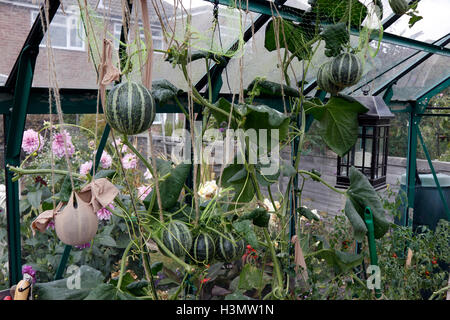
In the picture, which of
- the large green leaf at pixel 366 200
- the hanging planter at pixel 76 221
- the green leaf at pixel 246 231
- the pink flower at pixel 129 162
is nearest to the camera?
the hanging planter at pixel 76 221

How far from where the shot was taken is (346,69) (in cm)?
118

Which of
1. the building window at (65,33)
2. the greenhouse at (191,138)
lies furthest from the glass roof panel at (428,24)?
the building window at (65,33)

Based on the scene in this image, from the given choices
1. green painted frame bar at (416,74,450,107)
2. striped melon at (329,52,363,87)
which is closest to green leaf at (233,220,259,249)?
striped melon at (329,52,363,87)

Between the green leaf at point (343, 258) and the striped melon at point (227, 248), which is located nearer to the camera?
the striped melon at point (227, 248)

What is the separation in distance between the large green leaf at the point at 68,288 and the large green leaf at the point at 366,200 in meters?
0.71

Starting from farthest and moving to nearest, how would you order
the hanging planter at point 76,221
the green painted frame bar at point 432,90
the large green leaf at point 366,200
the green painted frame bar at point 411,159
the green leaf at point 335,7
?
the green painted frame bar at point 411,159 → the green painted frame bar at point 432,90 → the green leaf at point 335,7 → the large green leaf at point 366,200 → the hanging planter at point 76,221

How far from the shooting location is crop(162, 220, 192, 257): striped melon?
0.94 m

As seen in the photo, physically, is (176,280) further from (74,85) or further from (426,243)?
(426,243)

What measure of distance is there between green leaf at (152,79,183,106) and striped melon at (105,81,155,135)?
0.94ft

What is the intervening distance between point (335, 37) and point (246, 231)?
662mm

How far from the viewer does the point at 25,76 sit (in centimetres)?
133

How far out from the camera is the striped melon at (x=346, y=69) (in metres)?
1.18

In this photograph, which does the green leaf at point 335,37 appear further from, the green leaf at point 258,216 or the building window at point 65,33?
the building window at point 65,33
